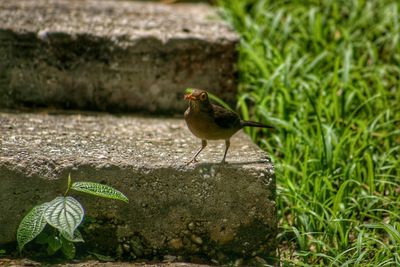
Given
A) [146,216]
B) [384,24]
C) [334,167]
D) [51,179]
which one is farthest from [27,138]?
[384,24]

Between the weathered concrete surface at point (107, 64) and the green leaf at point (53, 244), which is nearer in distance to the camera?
the green leaf at point (53, 244)

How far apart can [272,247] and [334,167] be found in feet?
2.34

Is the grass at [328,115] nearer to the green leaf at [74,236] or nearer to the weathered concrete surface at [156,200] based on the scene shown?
the weathered concrete surface at [156,200]

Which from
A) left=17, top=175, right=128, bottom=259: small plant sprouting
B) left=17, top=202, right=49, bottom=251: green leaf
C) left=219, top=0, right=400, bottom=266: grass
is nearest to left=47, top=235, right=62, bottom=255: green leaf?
left=17, top=175, right=128, bottom=259: small plant sprouting

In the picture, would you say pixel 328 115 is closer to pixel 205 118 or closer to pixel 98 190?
pixel 205 118

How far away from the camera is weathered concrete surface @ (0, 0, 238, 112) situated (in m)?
4.18

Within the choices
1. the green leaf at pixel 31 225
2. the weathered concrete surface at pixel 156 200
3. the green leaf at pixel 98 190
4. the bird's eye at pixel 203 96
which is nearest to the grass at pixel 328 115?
the weathered concrete surface at pixel 156 200

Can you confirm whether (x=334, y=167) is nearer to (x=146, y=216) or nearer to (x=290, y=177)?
(x=290, y=177)

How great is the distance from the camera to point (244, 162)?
3.23 m

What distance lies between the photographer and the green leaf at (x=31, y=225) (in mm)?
2795

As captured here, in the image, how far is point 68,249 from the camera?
2.95 metres

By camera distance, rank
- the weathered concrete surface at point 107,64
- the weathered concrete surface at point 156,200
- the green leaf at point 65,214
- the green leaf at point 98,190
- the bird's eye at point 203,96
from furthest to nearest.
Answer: the weathered concrete surface at point 107,64
the bird's eye at point 203,96
the weathered concrete surface at point 156,200
the green leaf at point 98,190
the green leaf at point 65,214

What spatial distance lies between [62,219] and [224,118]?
2.98 feet

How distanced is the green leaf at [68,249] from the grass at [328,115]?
0.89 m
